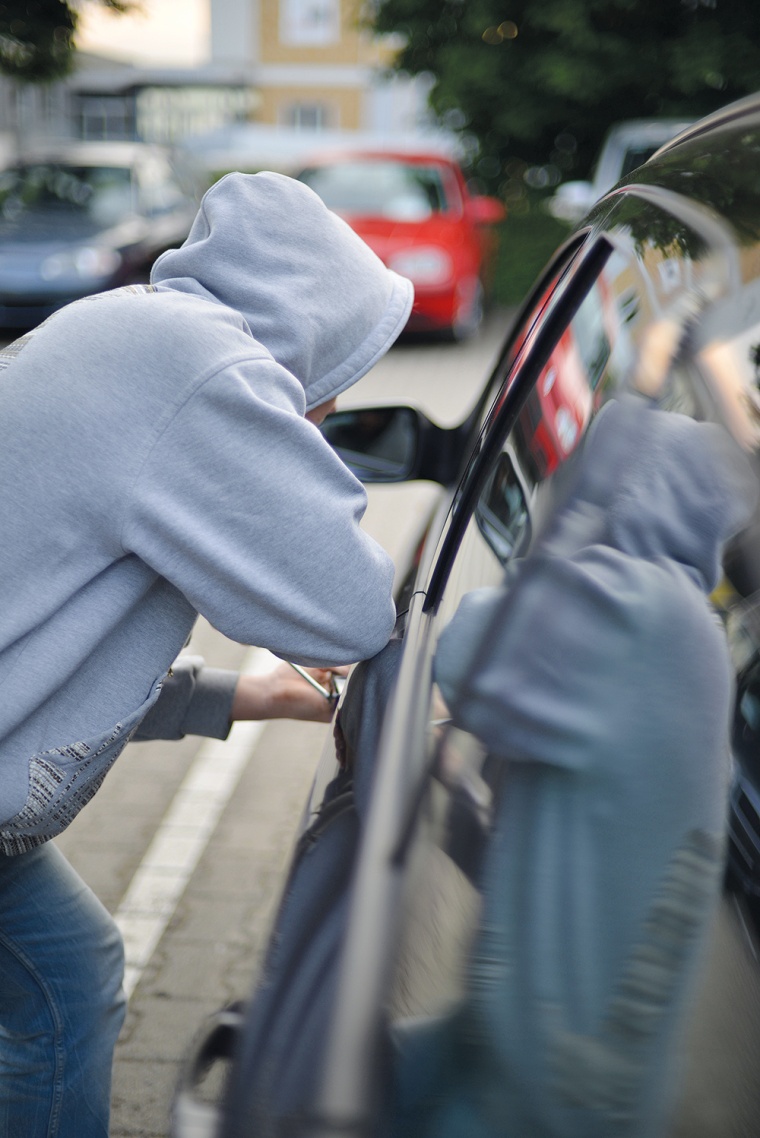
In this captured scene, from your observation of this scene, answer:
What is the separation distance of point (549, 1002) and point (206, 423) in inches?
26.5

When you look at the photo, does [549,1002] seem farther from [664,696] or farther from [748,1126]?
[664,696]

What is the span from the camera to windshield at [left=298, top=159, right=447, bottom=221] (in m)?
11.5

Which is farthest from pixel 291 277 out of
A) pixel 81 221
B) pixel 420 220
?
pixel 81 221

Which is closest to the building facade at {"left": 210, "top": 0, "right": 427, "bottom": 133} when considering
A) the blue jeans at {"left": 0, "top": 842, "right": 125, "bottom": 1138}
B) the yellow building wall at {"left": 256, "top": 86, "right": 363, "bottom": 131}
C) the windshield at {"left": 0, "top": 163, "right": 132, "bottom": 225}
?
the yellow building wall at {"left": 256, "top": 86, "right": 363, "bottom": 131}

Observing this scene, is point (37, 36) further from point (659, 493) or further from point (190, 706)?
point (659, 493)

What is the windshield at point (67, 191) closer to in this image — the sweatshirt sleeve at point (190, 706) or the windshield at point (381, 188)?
the windshield at point (381, 188)

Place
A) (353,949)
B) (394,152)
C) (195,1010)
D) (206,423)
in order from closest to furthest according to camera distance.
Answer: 1. (353,949)
2. (206,423)
3. (195,1010)
4. (394,152)

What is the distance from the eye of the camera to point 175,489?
1277mm

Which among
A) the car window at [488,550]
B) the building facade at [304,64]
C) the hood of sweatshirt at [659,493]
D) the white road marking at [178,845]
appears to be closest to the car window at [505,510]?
the car window at [488,550]

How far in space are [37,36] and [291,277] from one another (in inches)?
643

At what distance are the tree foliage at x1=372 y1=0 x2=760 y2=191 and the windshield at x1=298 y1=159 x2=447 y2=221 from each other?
2.34 metres

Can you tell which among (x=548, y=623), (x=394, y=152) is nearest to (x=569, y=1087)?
(x=548, y=623)

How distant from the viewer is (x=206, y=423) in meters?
1.28

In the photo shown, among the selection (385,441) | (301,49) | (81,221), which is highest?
(385,441)
